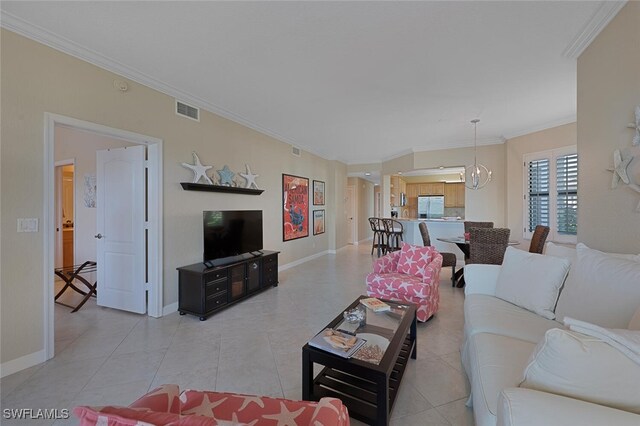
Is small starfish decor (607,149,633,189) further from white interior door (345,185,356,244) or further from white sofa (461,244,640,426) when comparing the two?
white interior door (345,185,356,244)

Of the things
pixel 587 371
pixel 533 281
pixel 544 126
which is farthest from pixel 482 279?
pixel 544 126

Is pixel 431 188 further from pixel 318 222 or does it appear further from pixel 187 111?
pixel 187 111

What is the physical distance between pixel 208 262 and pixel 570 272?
3655 millimetres

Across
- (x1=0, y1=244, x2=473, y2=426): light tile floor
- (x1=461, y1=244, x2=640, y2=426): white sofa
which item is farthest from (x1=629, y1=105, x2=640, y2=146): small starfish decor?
(x1=0, y1=244, x2=473, y2=426): light tile floor

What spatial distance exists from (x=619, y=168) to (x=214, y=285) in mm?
3896

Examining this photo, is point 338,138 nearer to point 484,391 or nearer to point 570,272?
point 570,272

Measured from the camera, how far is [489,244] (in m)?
3.63

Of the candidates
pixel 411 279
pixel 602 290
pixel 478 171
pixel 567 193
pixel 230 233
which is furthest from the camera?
pixel 478 171

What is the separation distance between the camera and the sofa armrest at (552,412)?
0.71 meters

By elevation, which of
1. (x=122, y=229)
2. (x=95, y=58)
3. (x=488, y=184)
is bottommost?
(x=122, y=229)

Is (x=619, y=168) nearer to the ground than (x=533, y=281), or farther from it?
farther from it

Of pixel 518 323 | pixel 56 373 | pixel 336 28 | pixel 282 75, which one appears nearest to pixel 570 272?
pixel 518 323

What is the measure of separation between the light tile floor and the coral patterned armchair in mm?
301

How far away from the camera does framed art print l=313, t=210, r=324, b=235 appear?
688cm
